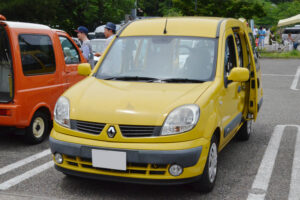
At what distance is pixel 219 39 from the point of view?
16.2 feet

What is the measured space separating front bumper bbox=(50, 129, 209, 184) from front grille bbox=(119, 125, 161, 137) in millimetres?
92

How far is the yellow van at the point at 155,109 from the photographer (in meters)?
3.80

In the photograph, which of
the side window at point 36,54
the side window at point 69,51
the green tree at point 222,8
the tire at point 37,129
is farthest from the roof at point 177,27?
the green tree at point 222,8

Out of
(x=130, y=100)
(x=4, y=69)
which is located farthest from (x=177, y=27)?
(x=4, y=69)

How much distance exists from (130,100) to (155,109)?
0.98 ft

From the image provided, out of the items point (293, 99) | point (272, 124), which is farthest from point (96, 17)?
point (272, 124)

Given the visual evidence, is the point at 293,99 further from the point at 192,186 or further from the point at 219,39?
the point at 192,186

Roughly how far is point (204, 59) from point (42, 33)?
285 cm

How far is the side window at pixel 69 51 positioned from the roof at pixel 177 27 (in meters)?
2.02

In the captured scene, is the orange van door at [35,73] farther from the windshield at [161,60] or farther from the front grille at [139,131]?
the front grille at [139,131]

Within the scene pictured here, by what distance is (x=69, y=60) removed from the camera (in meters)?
7.16

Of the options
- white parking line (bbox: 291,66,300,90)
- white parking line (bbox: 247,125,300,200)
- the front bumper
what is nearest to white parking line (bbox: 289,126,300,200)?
A: white parking line (bbox: 247,125,300,200)

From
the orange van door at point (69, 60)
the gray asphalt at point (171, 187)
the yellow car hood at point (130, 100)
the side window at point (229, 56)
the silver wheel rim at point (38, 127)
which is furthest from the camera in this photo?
the orange van door at point (69, 60)

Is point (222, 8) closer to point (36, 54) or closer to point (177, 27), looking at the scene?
point (36, 54)
